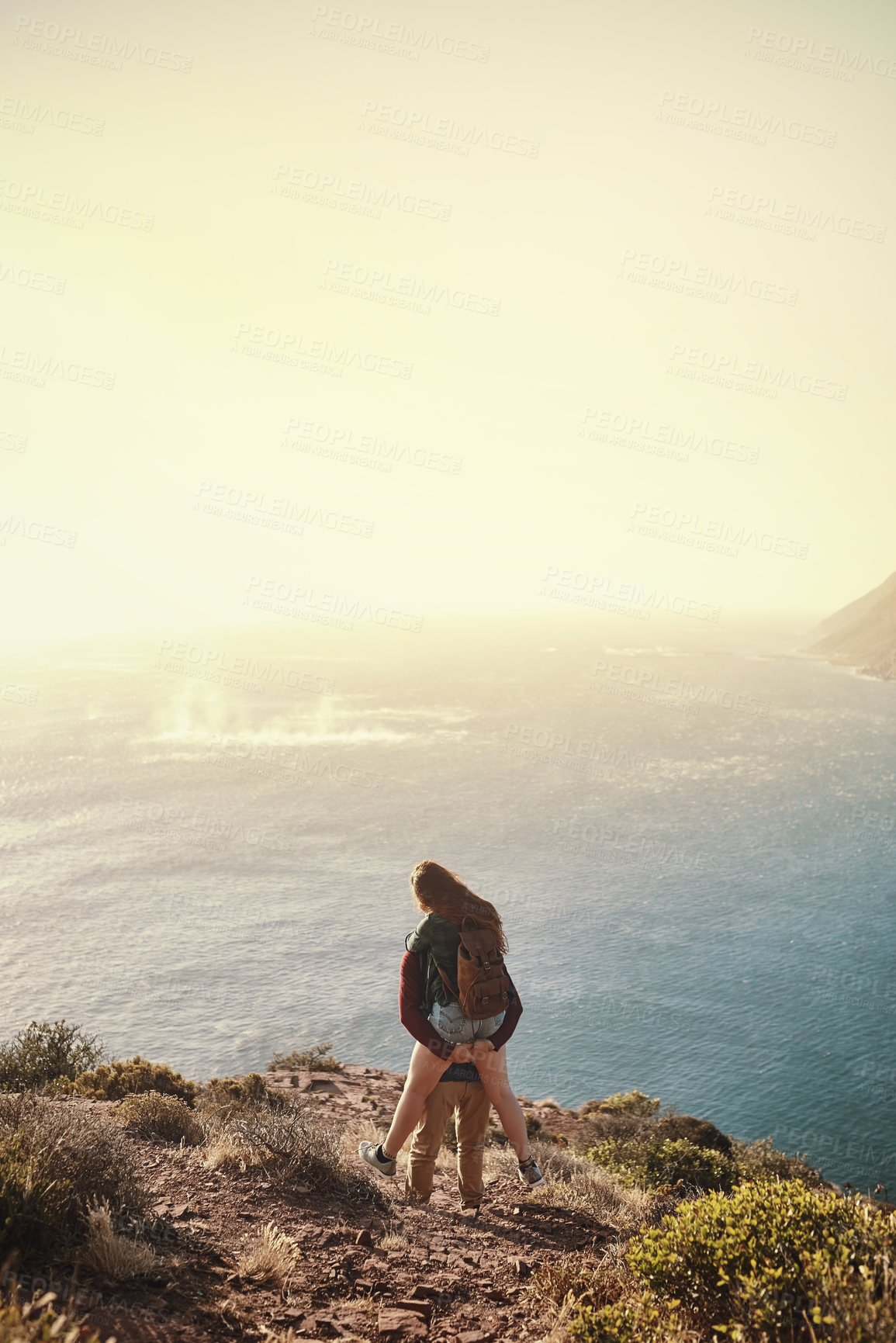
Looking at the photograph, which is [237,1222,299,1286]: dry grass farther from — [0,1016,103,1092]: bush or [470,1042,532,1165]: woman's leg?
[0,1016,103,1092]: bush

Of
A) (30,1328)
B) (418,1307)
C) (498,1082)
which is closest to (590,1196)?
(498,1082)

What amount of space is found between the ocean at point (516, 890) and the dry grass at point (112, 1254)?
37.0m

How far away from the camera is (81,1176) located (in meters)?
5.11

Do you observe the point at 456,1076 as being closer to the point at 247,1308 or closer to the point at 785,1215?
the point at 247,1308

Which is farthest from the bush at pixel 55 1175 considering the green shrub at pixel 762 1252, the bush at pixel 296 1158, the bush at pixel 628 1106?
the bush at pixel 628 1106

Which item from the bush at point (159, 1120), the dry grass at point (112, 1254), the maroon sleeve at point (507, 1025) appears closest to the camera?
the dry grass at point (112, 1254)

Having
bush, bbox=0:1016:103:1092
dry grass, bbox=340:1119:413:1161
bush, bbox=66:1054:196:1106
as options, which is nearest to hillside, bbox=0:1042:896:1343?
dry grass, bbox=340:1119:413:1161

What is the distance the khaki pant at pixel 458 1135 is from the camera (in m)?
5.66

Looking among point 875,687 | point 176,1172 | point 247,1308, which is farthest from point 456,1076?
point 875,687

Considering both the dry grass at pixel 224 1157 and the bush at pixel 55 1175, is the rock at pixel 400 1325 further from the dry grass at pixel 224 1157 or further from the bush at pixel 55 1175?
the dry grass at pixel 224 1157

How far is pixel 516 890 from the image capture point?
6638 cm

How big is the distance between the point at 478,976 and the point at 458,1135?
141 centimetres

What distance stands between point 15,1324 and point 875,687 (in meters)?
173

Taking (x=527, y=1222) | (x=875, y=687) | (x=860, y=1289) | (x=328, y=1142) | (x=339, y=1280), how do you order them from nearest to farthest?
(x=860, y=1289) < (x=339, y=1280) < (x=527, y=1222) < (x=328, y=1142) < (x=875, y=687)
